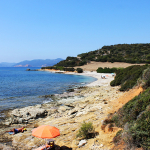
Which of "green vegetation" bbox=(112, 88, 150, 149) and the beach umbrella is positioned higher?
"green vegetation" bbox=(112, 88, 150, 149)

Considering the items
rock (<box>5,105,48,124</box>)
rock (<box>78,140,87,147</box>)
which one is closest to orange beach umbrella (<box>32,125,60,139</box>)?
rock (<box>78,140,87,147</box>)

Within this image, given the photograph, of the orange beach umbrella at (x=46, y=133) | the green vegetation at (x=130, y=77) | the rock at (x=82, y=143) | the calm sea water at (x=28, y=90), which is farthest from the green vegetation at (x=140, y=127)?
the calm sea water at (x=28, y=90)

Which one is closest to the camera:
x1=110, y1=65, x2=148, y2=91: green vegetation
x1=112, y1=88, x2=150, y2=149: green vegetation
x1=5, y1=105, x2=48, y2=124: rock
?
x1=112, y1=88, x2=150, y2=149: green vegetation

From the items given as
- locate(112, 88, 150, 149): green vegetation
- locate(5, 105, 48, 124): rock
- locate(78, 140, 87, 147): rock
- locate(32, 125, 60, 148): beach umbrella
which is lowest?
locate(5, 105, 48, 124): rock

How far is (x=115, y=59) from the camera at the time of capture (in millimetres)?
102562

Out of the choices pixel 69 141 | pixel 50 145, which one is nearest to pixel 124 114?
pixel 69 141

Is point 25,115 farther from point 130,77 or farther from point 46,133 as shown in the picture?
point 130,77

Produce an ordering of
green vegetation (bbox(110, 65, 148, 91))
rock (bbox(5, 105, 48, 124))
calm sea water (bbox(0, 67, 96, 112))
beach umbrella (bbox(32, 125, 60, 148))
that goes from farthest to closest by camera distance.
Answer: calm sea water (bbox(0, 67, 96, 112)) < green vegetation (bbox(110, 65, 148, 91)) < rock (bbox(5, 105, 48, 124)) < beach umbrella (bbox(32, 125, 60, 148))

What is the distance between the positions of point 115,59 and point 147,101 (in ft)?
328

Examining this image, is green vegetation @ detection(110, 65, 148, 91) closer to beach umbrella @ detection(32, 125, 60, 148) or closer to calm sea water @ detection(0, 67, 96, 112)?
calm sea water @ detection(0, 67, 96, 112)


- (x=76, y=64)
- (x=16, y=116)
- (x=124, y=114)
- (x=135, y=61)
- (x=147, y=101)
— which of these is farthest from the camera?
(x=76, y=64)

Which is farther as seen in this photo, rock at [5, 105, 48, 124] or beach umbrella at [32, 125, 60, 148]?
rock at [5, 105, 48, 124]

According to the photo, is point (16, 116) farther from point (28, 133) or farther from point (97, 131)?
point (97, 131)

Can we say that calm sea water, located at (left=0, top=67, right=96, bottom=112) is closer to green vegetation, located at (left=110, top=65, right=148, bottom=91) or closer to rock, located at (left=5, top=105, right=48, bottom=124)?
rock, located at (left=5, top=105, right=48, bottom=124)
